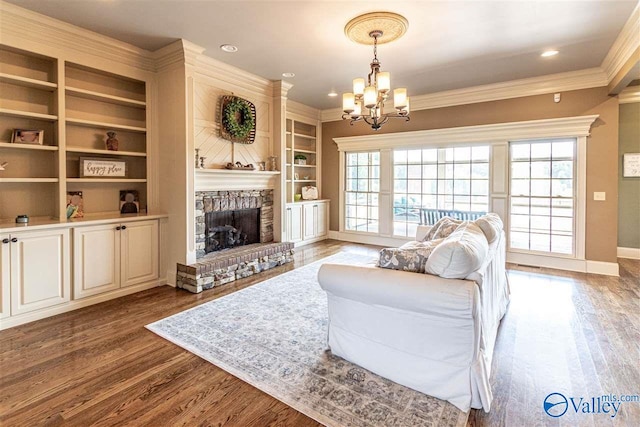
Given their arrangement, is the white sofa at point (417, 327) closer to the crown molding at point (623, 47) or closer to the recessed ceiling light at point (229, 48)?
the crown molding at point (623, 47)

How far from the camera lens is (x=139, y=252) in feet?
13.6

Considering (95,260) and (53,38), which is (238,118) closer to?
(53,38)

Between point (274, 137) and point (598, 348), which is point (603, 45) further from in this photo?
point (274, 137)

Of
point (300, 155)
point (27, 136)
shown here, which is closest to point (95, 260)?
point (27, 136)

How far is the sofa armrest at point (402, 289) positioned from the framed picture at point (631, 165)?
251 inches

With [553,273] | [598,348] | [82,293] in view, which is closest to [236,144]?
[82,293]

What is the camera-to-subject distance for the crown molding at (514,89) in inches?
192

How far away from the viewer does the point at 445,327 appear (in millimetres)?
2004

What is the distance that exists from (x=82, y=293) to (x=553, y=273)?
21.1ft

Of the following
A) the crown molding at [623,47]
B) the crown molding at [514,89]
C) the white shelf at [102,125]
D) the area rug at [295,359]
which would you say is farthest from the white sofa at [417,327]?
the crown molding at [514,89]

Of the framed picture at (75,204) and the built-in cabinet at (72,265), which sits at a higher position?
the framed picture at (75,204)

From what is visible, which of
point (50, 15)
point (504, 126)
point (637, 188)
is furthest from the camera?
point (637, 188)

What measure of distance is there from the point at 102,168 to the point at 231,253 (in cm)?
200

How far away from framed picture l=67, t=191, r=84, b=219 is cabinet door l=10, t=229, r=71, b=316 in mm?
432
